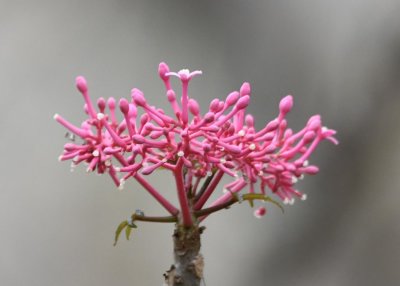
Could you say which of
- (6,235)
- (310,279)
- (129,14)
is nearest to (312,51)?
(129,14)

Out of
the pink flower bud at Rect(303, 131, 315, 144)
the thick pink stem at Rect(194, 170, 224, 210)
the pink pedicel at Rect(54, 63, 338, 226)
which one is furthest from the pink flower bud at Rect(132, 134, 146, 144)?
the pink flower bud at Rect(303, 131, 315, 144)

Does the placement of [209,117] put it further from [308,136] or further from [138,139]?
[308,136]

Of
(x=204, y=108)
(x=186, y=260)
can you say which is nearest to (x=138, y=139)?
(x=186, y=260)

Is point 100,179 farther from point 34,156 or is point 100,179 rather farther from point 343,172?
point 343,172

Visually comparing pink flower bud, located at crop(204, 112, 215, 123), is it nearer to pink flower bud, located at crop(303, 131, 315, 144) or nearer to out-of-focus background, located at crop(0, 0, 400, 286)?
pink flower bud, located at crop(303, 131, 315, 144)

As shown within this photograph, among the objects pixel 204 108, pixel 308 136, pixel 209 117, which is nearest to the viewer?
pixel 209 117
